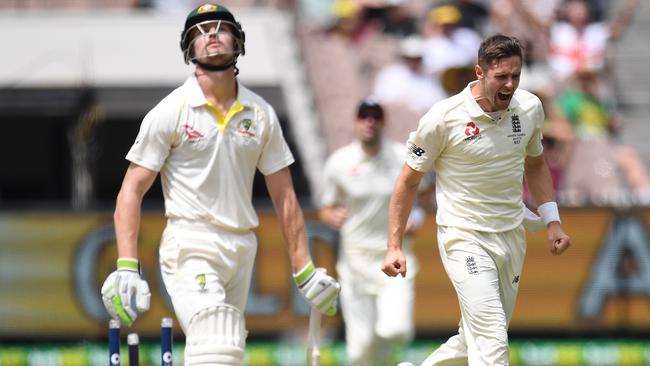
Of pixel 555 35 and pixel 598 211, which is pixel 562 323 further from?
pixel 555 35

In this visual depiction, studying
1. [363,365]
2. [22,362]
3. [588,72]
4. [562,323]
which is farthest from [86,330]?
[588,72]

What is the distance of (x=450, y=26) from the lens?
595 inches

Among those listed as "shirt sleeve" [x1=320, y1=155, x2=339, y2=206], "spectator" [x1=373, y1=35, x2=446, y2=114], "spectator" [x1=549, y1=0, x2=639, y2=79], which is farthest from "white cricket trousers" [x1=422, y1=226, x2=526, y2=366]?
"spectator" [x1=549, y1=0, x2=639, y2=79]

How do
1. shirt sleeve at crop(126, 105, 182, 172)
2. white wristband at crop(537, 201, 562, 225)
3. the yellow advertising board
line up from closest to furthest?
shirt sleeve at crop(126, 105, 182, 172)
white wristband at crop(537, 201, 562, 225)
the yellow advertising board

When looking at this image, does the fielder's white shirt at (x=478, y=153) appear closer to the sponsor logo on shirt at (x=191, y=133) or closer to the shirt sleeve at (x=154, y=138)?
the sponsor logo on shirt at (x=191, y=133)

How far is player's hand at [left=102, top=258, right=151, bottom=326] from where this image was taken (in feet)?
24.1

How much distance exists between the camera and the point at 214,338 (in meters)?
7.32

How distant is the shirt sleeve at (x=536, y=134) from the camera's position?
765 centimetres

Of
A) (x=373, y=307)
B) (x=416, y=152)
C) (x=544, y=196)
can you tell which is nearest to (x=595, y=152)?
(x=373, y=307)

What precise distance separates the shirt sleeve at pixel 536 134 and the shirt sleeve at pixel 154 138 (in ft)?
6.30

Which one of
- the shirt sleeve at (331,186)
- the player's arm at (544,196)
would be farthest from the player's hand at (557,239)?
the shirt sleeve at (331,186)

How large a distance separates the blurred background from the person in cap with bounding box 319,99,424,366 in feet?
6.75

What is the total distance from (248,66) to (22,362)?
4512 millimetres

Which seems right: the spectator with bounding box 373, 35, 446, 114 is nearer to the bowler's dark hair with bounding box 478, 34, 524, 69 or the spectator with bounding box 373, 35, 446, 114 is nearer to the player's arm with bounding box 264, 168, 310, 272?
the player's arm with bounding box 264, 168, 310, 272
